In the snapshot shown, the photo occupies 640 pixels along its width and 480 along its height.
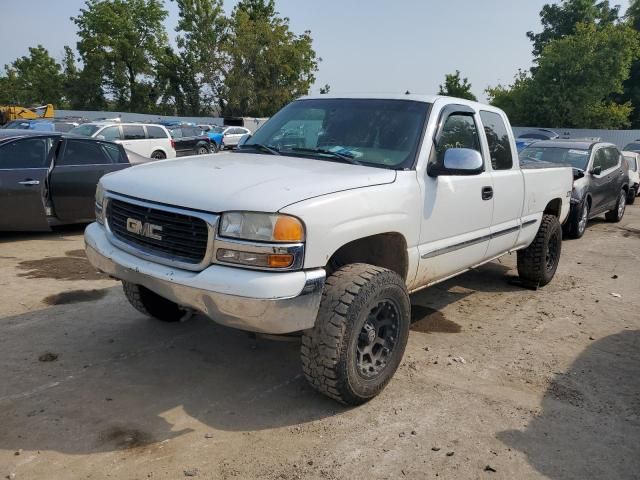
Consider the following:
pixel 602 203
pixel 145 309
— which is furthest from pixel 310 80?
pixel 145 309

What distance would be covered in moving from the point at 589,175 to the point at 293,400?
8.36m

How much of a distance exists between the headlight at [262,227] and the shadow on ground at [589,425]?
5.53 ft

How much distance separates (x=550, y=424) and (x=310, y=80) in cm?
5090

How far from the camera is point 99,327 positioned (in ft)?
14.8

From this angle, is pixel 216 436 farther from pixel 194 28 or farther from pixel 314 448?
pixel 194 28

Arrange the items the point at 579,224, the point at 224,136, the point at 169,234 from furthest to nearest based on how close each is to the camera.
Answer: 1. the point at 224,136
2. the point at 579,224
3. the point at 169,234

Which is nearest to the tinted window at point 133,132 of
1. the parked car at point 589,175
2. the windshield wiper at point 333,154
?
the parked car at point 589,175

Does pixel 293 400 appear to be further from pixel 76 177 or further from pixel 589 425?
pixel 76 177

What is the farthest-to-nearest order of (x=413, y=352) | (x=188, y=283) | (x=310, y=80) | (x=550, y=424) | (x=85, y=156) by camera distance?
(x=310, y=80) → (x=85, y=156) → (x=413, y=352) → (x=550, y=424) → (x=188, y=283)

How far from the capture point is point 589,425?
3.33 m

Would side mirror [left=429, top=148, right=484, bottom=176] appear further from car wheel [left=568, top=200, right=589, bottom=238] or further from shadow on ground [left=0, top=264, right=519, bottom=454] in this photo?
car wheel [left=568, top=200, right=589, bottom=238]

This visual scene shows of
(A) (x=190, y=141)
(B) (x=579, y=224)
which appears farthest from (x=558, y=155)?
(A) (x=190, y=141)

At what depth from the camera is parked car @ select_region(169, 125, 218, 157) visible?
74.9 feet

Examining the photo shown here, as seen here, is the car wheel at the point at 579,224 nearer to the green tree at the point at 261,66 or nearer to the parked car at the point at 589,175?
the parked car at the point at 589,175
